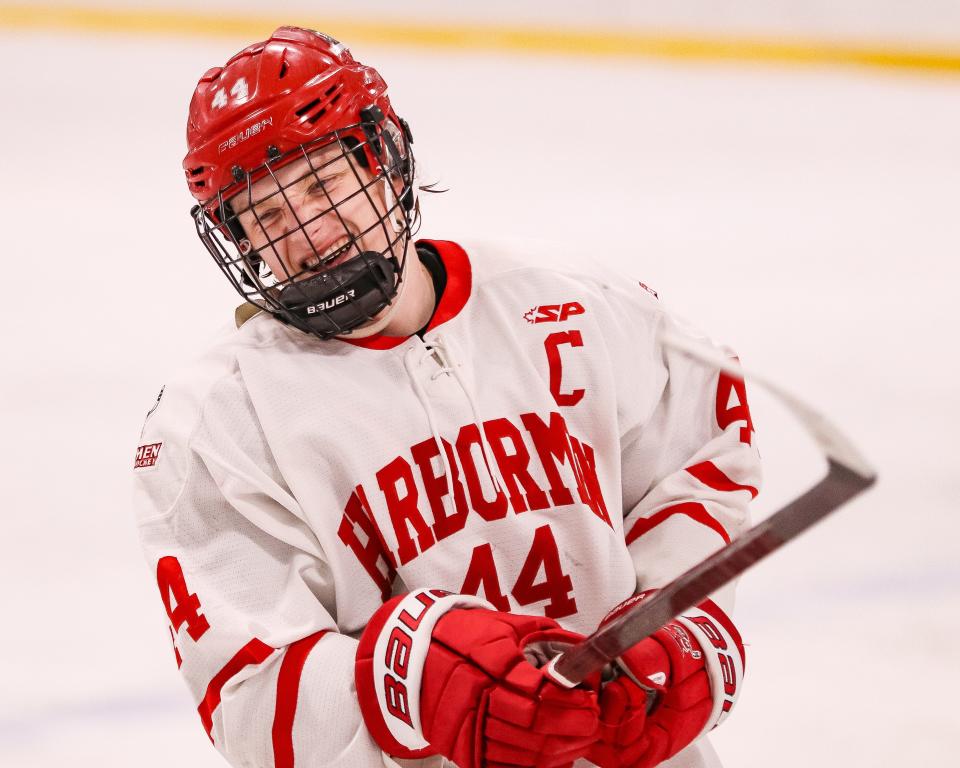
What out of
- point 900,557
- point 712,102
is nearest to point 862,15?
point 712,102

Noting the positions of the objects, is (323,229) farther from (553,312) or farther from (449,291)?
(553,312)

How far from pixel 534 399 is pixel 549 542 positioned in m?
0.17

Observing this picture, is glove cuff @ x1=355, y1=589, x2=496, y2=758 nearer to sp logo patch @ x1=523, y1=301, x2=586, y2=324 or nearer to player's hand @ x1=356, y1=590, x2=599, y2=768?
player's hand @ x1=356, y1=590, x2=599, y2=768

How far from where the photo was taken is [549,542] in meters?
1.45

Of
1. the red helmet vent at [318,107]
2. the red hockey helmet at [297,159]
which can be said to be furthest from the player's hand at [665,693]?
the red helmet vent at [318,107]

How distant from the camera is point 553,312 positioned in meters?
1.53

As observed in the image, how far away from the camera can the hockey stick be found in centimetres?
85

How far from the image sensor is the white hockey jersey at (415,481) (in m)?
1.33

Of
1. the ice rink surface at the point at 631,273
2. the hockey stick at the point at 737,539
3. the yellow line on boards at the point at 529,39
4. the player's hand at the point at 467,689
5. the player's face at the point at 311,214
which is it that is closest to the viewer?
the hockey stick at the point at 737,539

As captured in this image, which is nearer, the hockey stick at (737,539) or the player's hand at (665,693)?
the hockey stick at (737,539)

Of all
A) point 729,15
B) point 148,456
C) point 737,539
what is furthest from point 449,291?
point 729,15

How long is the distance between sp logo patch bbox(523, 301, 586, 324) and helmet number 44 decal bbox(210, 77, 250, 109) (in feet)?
1.38

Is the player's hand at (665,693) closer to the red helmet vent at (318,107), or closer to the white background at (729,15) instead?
the red helmet vent at (318,107)

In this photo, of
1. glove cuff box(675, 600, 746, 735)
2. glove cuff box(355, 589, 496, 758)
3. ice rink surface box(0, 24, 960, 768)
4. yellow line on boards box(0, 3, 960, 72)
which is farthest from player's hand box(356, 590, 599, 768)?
yellow line on boards box(0, 3, 960, 72)
